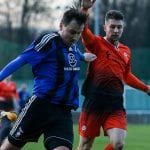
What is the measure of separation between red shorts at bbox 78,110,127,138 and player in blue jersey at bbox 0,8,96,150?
1490 millimetres

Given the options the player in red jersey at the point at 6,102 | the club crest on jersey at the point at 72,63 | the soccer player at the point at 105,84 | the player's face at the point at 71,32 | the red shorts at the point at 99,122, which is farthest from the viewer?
the player in red jersey at the point at 6,102

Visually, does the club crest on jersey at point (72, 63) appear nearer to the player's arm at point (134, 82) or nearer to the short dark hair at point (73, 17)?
the short dark hair at point (73, 17)

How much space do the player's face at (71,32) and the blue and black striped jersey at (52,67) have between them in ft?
0.24

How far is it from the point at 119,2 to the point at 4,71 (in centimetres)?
4353

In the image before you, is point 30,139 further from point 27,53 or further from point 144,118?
point 144,118

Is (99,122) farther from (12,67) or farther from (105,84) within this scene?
(12,67)

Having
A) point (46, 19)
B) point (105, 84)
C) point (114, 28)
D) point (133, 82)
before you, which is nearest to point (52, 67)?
point (105, 84)

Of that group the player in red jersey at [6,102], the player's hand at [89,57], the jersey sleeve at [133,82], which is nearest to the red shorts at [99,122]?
the jersey sleeve at [133,82]

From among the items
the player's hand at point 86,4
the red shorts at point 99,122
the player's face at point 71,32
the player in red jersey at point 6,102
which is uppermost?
the player's hand at point 86,4

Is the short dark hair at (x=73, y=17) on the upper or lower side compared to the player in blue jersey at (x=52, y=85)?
upper

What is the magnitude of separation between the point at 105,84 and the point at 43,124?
186cm

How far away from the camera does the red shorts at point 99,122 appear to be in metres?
10.2

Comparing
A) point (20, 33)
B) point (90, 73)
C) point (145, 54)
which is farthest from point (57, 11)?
point (90, 73)

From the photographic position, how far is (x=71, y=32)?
8633 millimetres
